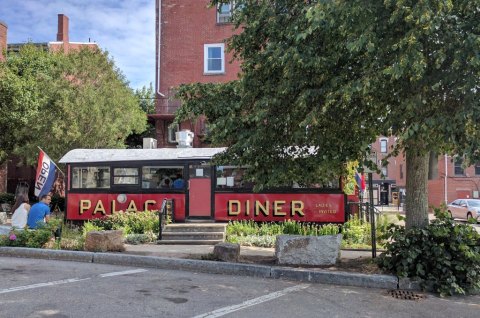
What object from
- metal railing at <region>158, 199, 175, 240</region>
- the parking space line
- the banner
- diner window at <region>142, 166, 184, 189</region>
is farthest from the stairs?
the banner

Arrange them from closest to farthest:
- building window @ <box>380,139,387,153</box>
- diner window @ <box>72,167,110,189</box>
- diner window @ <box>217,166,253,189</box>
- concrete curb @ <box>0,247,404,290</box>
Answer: concrete curb @ <box>0,247,404,290</box>, diner window @ <box>217,166,253,189</box>, diner window @ <box>72,167,110,189</box>, building window @ <box>380,139,387,153</box>

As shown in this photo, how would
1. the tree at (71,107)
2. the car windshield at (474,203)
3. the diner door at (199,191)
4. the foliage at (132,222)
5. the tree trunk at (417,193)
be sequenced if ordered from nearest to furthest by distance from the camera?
the tree trunk at (417,193), the foliage at (132,222), the diner door at (199,191), the tree at (71,107), the car windshield at (474,203)

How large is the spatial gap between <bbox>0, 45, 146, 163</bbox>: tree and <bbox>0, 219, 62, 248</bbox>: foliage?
32.1ft

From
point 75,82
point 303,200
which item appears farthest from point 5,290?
point 75,82

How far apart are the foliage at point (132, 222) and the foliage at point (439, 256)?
24.6 ft

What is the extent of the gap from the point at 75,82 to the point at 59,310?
1799 cm

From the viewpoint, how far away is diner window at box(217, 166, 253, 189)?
14.5 meters

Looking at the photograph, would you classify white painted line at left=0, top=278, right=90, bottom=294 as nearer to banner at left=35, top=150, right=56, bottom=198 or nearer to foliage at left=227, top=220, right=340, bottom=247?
foliage at left=227, top=220, right=340, bottom=247

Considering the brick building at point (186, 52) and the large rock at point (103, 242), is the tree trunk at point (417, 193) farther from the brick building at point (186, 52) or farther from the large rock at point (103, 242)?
the brick building at point (186, 52)

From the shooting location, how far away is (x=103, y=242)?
10547 mm

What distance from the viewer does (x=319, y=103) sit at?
790 cm

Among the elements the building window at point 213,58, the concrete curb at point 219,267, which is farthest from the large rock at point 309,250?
the building window at point 213,58

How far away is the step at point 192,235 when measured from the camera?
509 inches

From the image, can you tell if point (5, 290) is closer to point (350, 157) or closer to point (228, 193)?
point (350, 157)
